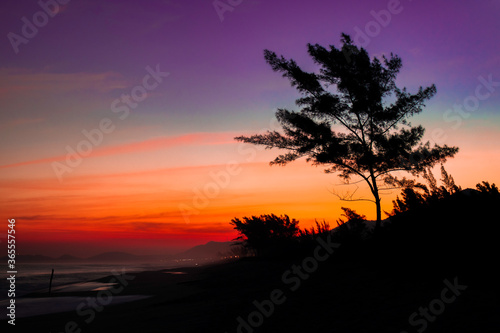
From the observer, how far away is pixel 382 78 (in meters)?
15.6

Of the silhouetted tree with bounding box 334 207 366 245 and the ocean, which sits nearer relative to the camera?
the silhouetted tree with bounding box 334 207 366 245

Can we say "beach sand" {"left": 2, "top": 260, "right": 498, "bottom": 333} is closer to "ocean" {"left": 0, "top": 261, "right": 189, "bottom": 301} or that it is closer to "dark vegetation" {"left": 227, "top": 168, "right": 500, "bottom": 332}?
"dark vegetation" {"left": 227, "top": 168, "right": 500, "bottom": 332}

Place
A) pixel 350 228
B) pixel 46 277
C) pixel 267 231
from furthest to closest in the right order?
pixel 46 277 → pixel 267 231 → pixel 350 228

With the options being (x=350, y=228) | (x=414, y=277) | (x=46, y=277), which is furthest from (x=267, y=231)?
(x=46, y=277)

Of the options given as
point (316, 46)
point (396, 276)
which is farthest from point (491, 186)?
point (316, 46)

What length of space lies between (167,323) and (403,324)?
13.4 ft

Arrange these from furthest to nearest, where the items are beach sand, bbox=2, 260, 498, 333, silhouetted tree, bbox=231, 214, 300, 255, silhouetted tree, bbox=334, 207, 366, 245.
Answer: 1. silhouetted tree, bbox=231, 214, 300, 255
2. silhouetted tree, bbox=334, 207, 366, 245
3. beach sand, bbox=2, 260, 498, 333

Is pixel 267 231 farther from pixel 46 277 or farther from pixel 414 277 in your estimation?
pixel 46 277

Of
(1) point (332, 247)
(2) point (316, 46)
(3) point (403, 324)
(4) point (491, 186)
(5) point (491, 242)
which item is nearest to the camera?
(3) point (403, 324)

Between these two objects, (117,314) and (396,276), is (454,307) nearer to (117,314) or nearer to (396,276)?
(396,276)

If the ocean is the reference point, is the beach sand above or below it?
below

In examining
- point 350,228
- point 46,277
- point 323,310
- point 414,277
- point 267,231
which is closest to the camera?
point 323,310

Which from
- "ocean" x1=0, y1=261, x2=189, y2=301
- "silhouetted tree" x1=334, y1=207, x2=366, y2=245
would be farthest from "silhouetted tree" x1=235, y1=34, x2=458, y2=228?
"ocean" x1=0, y1=261, x2=189, y2=301

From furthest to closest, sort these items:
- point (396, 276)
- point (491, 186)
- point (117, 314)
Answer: point (117, 314) → point (491, 186) → point (396, 276)
